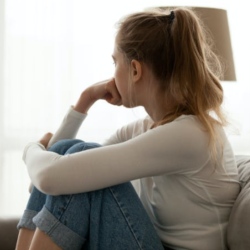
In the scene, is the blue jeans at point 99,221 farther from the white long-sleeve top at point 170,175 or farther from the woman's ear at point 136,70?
the woman's ear at point 136,70

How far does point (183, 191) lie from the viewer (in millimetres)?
1318

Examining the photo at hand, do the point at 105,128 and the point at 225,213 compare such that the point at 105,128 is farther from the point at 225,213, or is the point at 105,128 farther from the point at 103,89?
the point at 225,213

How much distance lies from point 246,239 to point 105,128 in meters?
1.48

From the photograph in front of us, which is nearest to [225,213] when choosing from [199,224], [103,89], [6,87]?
[199,224]

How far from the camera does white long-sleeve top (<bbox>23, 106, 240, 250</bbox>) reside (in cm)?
121

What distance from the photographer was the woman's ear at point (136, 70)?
136 centimetres

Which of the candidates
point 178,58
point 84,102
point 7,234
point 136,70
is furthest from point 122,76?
point 7,234

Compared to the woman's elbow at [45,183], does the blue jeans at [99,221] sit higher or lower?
lower

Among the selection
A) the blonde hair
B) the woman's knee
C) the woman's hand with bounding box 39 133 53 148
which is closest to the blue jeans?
the woman's knee

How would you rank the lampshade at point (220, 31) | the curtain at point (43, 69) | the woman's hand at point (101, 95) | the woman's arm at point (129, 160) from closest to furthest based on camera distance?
the woman's arm at point (129, 160), the woman's hand at point (101, 95), the lampshade at point (220, 31), the curtain at point (43, 69)

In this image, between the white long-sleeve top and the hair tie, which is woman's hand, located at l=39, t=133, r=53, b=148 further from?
the hair tie

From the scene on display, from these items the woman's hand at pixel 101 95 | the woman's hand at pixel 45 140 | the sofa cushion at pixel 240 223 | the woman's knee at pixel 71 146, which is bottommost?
the sofa cushion at pixel 240 223

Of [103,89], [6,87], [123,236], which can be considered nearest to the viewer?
[123,236]

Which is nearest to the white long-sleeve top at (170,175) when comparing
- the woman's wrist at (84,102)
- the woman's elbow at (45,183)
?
the woman's elbow at (45,183)
